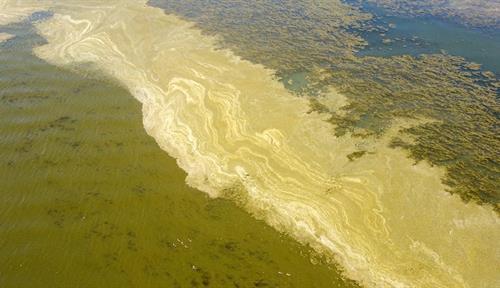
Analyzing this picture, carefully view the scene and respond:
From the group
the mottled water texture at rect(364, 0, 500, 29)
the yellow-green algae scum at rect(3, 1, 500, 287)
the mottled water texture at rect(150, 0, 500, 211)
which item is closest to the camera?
the yellow-green algae scum at rect(3, 1, 500, 287)

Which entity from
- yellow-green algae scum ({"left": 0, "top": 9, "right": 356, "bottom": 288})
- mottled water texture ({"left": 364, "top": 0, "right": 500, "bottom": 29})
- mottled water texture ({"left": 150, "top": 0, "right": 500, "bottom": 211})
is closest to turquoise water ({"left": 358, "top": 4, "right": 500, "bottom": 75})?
mottled water texture ({"left": 150, "top": 0, "right": 500, "bottom": 211})

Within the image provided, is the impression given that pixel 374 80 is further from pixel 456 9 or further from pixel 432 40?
pixel 456 9

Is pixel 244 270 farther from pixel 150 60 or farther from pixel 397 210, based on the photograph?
pixel 150 60

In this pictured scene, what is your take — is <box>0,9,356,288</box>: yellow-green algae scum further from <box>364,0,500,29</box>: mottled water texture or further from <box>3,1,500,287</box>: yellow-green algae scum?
<box>364,0,500,29</box>: mottled water texture

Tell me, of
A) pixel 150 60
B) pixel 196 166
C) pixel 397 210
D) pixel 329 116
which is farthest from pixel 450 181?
pixel 150 60

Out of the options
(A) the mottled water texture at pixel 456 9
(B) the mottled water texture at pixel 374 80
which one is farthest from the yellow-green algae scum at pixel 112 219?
(A) the mottled water texture at pixel 456 9

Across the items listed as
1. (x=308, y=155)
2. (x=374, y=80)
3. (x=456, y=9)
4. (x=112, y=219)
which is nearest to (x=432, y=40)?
(x=374, y=80)
